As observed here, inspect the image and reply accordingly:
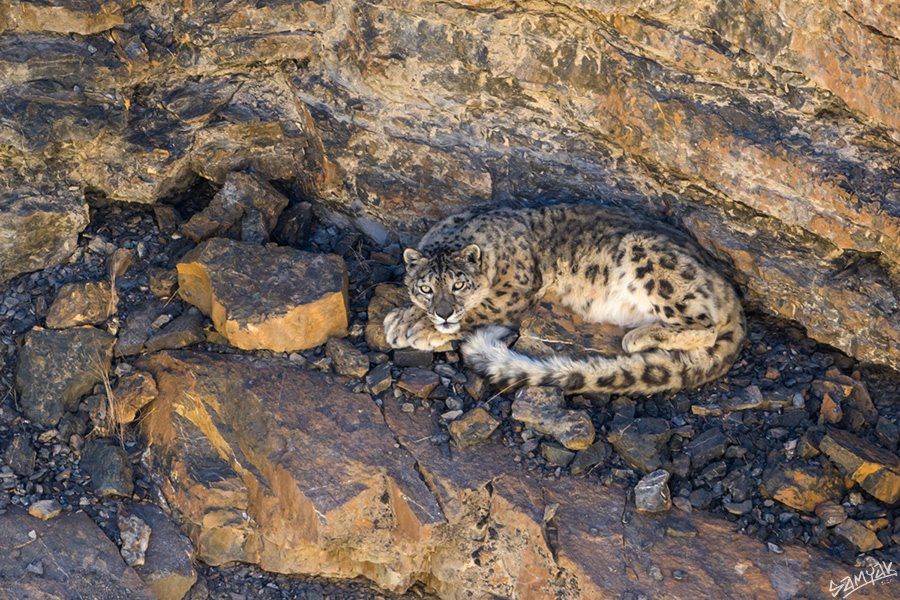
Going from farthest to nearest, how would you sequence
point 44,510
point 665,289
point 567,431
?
1. point 665,289
2. point 567,431
3. point 44,510

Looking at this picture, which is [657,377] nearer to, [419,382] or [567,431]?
[567,431]

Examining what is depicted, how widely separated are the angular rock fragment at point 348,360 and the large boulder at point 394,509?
0.52 ft

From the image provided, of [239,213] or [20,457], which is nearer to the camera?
[20,457]

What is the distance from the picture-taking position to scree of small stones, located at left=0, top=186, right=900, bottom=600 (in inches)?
198

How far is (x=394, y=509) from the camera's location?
205 inches

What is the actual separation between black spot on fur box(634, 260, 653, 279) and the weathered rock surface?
438 cm

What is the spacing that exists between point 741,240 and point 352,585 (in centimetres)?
369

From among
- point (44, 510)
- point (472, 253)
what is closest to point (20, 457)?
point (44, 510)

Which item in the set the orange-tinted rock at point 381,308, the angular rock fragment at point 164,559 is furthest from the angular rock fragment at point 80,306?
the orange-tinted rock at point 381,308

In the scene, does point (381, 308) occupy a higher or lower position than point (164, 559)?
higher

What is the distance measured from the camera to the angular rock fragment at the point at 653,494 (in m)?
5.06

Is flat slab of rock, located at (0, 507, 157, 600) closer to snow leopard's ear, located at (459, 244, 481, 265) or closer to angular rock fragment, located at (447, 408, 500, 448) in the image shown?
angular rock fragment, located at (447, 408, 500, 448)

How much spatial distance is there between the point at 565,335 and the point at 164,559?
3.28 meters

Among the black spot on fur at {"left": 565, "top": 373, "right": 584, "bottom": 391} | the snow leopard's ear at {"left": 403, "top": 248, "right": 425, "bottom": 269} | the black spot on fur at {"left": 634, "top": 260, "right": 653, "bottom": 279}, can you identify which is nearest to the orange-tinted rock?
the snow leopard's ear at {"left": 403, "top": 248, "right": 425, "bottom": 269}
